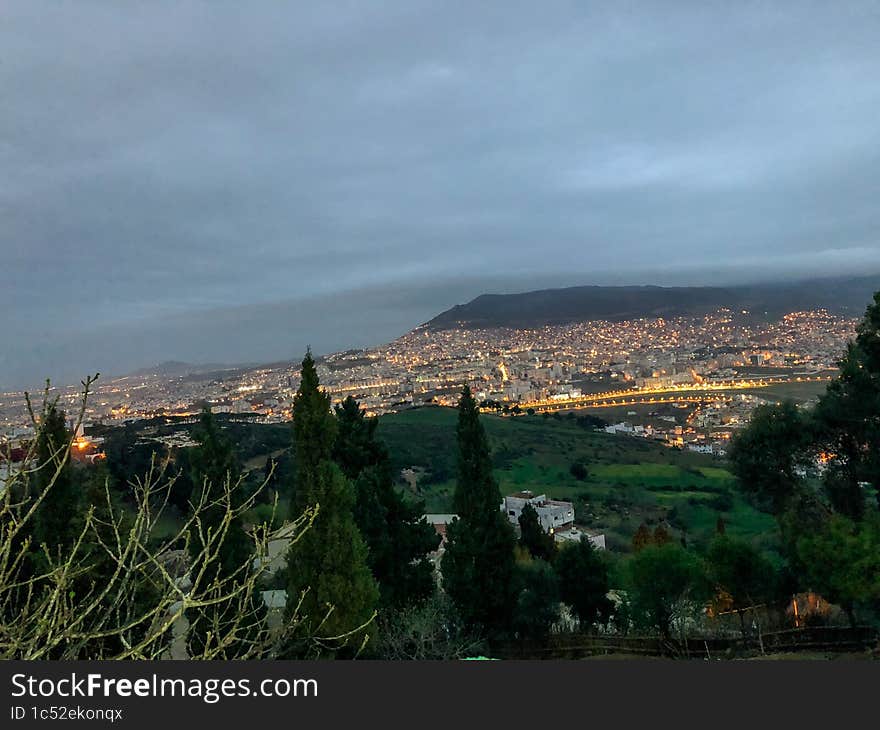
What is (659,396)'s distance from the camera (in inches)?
2408

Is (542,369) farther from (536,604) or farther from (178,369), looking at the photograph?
(536,604)

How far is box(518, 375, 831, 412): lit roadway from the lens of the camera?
5462cm

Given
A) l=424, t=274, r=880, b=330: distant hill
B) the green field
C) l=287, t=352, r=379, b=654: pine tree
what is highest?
l=424, t=274, r=880, b=330: distant hill

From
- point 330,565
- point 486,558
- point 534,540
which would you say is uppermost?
point 330,565

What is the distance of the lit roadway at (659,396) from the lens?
5462cm

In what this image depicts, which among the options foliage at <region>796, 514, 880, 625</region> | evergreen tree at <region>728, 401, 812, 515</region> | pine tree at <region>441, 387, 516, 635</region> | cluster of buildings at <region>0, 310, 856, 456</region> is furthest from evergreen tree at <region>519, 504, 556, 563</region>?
cluster of buildings at <region>0, 310, 856, 456</region>

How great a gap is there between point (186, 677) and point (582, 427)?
1913 inches

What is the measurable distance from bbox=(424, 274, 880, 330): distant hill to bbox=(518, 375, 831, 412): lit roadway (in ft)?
92.2

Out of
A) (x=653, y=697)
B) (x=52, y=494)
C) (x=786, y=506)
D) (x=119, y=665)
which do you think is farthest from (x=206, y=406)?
(x=786, y=506)

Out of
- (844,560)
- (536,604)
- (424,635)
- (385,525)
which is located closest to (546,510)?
(536,604)

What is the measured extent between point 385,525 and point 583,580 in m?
4.80

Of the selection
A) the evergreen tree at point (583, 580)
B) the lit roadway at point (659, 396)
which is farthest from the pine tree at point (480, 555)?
the lit roadway at point (659, 396)

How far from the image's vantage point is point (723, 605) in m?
12.1

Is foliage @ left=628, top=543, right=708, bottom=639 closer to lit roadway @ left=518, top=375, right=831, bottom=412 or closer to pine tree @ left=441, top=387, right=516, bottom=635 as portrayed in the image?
pine tree @ left=441, top=387, right=516, bottom=635
